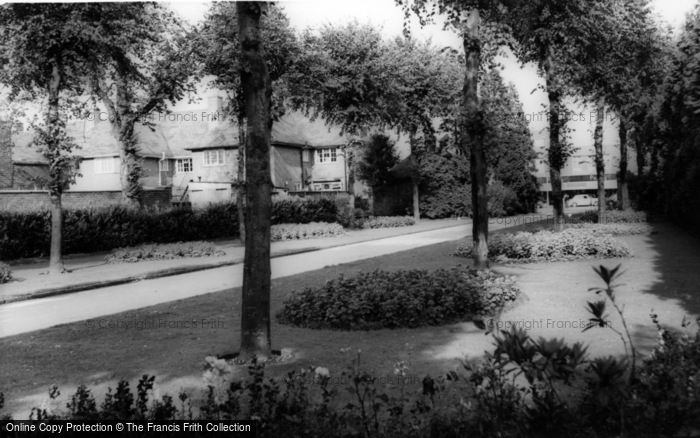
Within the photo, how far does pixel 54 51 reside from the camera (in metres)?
→ 18.2

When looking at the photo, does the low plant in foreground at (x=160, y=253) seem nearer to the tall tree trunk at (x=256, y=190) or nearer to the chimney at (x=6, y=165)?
the tall tree trunk at (x=256, y=190)

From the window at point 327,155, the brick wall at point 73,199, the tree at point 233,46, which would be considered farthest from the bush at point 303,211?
the window at point 327,155

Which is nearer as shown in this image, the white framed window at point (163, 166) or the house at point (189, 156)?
the house at point (189, 156)

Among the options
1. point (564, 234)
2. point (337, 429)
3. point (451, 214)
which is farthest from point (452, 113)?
point (337, 429)

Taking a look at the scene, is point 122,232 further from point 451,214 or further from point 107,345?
point 451,214

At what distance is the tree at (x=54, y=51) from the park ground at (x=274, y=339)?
9129 mm

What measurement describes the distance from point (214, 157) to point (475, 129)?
3999cm

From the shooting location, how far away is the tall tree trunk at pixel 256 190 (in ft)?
21.8

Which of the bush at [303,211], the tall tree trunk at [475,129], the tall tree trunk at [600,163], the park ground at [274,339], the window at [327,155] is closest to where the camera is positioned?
the park ground at [274,339]

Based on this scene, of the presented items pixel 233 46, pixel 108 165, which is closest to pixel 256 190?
pixel 233 46

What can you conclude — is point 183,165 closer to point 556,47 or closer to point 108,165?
point 108,165

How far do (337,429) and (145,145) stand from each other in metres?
51.8

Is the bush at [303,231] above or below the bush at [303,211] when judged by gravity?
below

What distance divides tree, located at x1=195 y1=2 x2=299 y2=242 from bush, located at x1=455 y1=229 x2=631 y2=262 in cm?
1435
